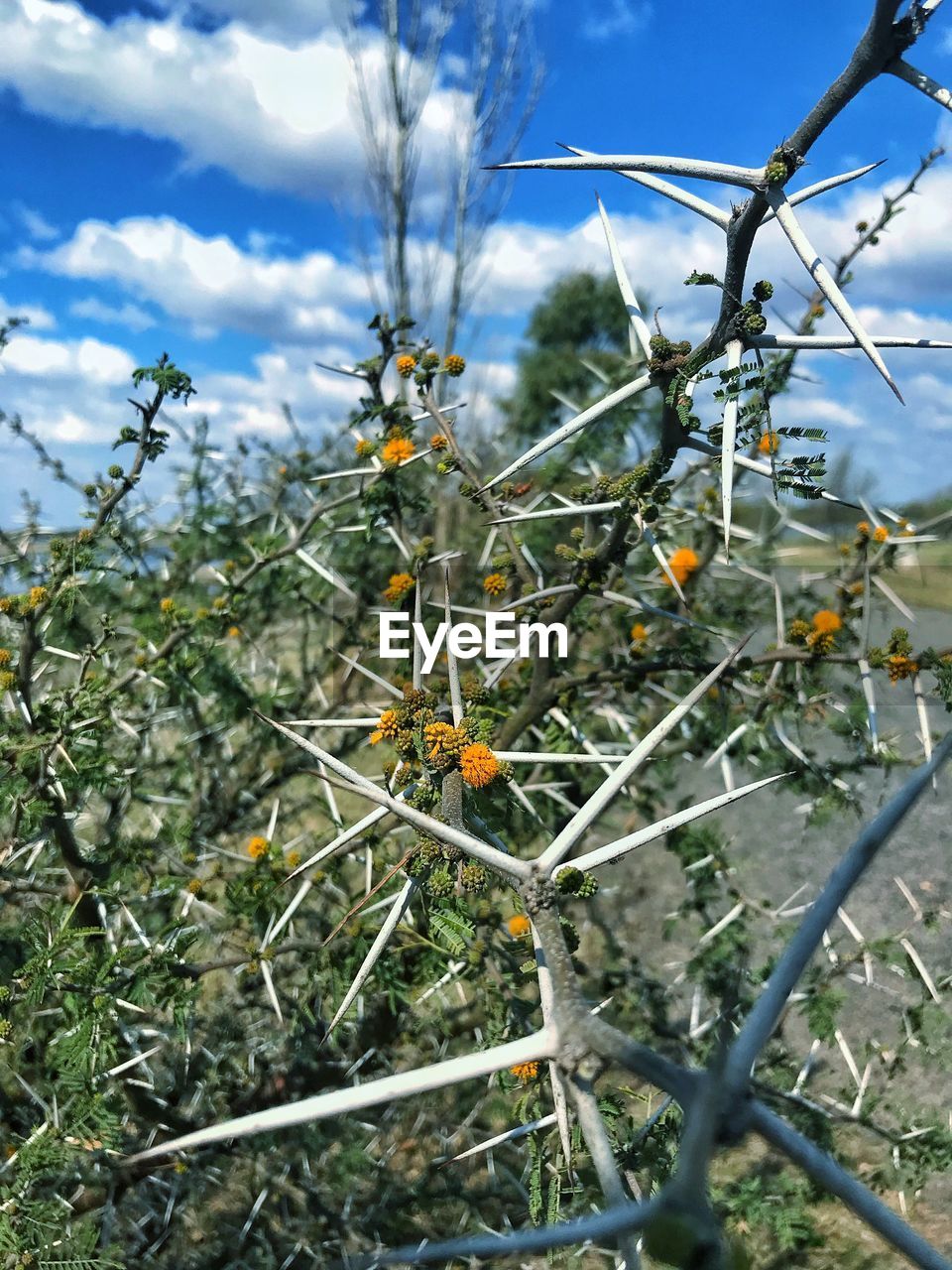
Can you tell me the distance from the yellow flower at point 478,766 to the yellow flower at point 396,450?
139 centimetres

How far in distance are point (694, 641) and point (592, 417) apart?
150 centimetres

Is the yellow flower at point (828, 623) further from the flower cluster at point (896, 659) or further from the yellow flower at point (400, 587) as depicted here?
the yellow flower at point (400, 587)

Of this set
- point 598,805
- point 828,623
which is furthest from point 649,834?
point 828,623

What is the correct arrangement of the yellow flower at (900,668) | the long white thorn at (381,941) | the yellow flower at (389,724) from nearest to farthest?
the long white thorn at (381,941) < the yellow flower at (389,724) < the yellow flower at (900,668)

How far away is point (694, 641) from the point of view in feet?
9.34

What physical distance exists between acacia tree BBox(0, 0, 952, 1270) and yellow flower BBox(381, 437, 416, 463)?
2 centimetres

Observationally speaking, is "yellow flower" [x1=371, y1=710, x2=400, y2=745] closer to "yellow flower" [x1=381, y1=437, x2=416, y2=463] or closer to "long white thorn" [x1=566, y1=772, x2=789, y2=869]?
"long white thorn" [x1=566, y1=772, x2=789, y2=869]

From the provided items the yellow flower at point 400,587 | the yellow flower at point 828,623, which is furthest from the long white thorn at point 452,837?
the yellow flower at point 828,623

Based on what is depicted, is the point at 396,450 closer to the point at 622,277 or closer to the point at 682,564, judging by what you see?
the point at 622,277

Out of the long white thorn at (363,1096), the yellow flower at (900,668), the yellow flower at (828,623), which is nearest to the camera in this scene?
the long white thorn at (363,1096)

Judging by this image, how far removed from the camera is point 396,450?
8.92 feet

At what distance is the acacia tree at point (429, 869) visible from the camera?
1403 mm

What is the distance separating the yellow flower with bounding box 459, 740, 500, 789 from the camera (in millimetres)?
1496

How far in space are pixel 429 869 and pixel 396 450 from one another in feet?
5.14
